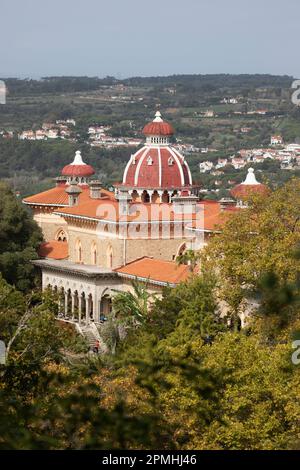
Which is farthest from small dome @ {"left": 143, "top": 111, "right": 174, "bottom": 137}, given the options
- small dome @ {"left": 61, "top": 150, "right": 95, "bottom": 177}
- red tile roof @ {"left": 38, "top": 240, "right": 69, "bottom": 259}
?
small dome @ {"left": 61, "top": 150, "right": 95, "bottom": 177}

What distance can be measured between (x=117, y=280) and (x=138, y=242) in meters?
1.92

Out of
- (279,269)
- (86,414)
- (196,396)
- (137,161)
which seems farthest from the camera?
(137,161)

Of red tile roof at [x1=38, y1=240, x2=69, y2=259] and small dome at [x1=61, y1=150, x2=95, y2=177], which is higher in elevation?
small dome at [x1=61, y1=150, x2=95, y2=177]

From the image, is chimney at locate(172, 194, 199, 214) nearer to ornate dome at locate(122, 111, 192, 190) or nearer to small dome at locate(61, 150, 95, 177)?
ornate dome at locate(122, 111, 192, 190)

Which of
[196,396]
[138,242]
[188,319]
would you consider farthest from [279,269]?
[138,242]

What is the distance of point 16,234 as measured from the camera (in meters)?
75.4

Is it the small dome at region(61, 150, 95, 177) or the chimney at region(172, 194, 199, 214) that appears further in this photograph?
the small dome at region(61, 150, 95, 177)

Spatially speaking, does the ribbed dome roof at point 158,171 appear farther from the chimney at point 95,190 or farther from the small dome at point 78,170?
the small dome at point 78,170

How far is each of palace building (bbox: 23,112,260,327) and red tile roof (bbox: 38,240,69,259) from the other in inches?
1.8

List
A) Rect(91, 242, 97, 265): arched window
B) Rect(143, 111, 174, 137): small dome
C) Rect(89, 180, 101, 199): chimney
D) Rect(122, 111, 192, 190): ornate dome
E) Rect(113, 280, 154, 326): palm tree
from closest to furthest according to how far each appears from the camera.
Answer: Rect(113, 280, 154, 326): palm tree → Rect(91, 242, 97, 265): arched window → Rect(122, 111, 192, 190): ornate dome → Rect(143, 111, 174, 137): small dome → Rect(89, 180, 101, 199): chimney

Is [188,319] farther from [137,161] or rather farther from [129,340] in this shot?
[137,161]

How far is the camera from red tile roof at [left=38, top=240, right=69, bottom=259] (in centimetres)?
7625

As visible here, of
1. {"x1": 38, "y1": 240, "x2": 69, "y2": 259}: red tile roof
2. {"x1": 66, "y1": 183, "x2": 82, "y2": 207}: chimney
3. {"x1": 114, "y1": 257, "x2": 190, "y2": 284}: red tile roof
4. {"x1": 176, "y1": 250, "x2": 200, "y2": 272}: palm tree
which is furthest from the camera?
{"x1": 66, "y1": 183, "x2": 82, "y2": 207}: chimney

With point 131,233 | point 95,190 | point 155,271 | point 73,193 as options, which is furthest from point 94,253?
point 155,271
